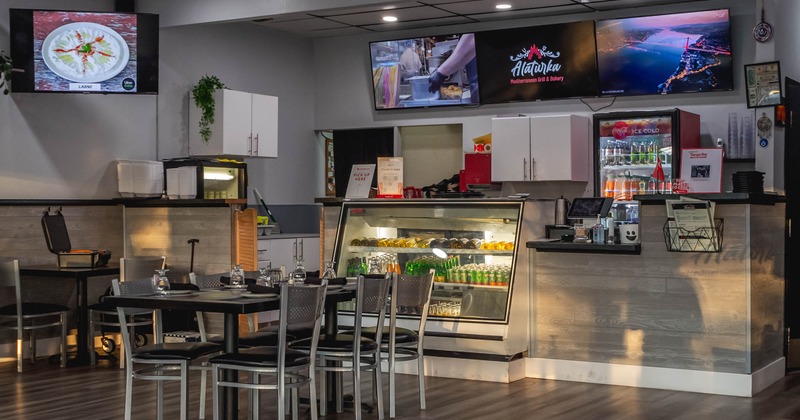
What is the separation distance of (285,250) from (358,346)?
4626mm

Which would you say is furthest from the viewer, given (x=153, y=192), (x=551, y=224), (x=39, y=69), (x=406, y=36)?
(x=406, y=36)

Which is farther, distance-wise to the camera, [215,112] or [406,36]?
[406,36]

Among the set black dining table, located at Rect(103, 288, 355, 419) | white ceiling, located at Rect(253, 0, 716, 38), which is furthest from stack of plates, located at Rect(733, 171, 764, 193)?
black dining table, located at Rect(103, 288, 355, 419)

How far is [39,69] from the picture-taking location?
810 cm

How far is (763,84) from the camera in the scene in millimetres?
7781

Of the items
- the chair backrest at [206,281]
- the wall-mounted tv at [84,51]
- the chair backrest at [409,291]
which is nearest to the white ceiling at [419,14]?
the wall-mounted tv at [84,51]

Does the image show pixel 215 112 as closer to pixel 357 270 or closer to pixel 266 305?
pixel 357 270

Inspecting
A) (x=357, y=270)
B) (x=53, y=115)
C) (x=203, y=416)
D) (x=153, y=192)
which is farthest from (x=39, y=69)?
(x=203, y=416)

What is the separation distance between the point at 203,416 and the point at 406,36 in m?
6.25

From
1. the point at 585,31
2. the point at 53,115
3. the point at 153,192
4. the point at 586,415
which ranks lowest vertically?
the point at 586,415

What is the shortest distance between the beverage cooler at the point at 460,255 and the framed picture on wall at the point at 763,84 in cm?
195

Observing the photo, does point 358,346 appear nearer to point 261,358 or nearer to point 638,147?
point 261,358

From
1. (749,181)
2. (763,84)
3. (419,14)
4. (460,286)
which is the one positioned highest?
(419,14)

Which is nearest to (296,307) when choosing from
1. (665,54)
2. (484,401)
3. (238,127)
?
(484,401)
